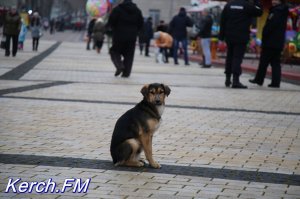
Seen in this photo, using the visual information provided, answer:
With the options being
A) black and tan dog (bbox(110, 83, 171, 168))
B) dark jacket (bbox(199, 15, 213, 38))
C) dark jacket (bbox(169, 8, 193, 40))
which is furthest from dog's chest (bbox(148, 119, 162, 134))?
dark jacket (bbox(169, 8, 193, 40))

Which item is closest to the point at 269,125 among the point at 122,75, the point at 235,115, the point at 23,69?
the point at 235,115

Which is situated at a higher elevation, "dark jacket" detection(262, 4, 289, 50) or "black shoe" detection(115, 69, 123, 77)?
"dark jacket" detection(262, 4, 289, 50)

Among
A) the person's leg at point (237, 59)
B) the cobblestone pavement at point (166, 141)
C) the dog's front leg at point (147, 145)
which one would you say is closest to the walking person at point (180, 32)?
the person's leg at point (237, 59)

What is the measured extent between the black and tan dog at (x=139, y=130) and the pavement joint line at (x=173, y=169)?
10 centimetres

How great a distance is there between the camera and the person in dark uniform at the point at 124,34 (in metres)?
19.0

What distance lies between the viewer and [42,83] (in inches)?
634

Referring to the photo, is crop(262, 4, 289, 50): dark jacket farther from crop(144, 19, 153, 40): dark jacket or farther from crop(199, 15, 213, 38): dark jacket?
crop(144, 19, 153, 40): dark jacket

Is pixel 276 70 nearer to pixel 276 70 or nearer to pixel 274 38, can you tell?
pixel 276 70

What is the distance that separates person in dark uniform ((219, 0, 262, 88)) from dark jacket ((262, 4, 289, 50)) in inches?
30.0

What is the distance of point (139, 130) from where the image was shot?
726 centimetres

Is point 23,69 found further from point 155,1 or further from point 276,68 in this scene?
point 155,1

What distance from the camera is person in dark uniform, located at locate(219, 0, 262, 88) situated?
657 inches

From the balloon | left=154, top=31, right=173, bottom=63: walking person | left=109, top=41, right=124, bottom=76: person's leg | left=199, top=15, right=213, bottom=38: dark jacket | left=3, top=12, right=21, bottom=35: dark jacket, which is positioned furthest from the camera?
the balloon

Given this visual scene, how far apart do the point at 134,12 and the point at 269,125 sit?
8.97 metres
